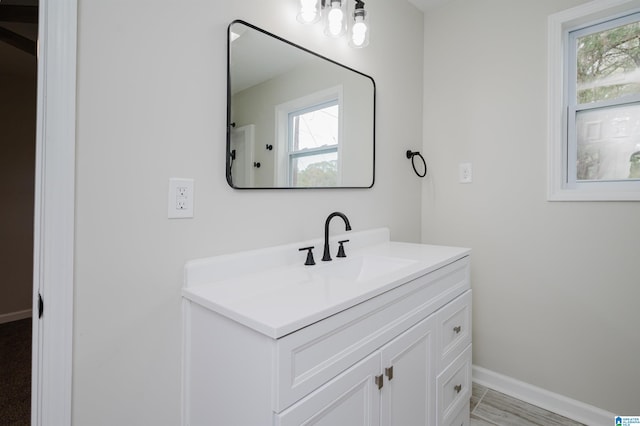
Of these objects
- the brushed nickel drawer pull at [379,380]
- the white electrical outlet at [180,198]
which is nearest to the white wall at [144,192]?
the white electrical outlet at [180,198]

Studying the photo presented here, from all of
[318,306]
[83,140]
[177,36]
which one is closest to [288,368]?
[318,306]

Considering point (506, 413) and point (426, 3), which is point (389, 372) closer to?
point (506, 413)

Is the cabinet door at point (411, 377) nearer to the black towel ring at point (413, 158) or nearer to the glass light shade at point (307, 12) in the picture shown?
the black towel ring at point (413, 158)

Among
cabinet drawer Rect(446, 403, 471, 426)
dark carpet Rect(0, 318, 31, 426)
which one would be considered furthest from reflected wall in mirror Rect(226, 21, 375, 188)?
dark carpet Rect(0, 318, 31, 426)

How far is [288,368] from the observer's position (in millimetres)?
776

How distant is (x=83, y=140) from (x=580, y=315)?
2286 mm

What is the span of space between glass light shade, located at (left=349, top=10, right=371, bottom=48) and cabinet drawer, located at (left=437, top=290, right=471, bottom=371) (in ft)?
4.29

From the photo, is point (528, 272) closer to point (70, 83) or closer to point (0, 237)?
point (70, 83)

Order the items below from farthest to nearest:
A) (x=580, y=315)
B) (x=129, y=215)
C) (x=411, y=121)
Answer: (x=411, y=121) < (x=580, y=315) < (x=129, y=215)

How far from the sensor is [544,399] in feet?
5.93

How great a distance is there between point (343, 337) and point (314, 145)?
3.02 ft

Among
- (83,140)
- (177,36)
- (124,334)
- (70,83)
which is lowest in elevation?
(124,334)

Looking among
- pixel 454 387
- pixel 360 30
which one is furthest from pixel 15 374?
pixel 360 30

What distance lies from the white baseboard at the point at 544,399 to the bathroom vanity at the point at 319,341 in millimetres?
565
